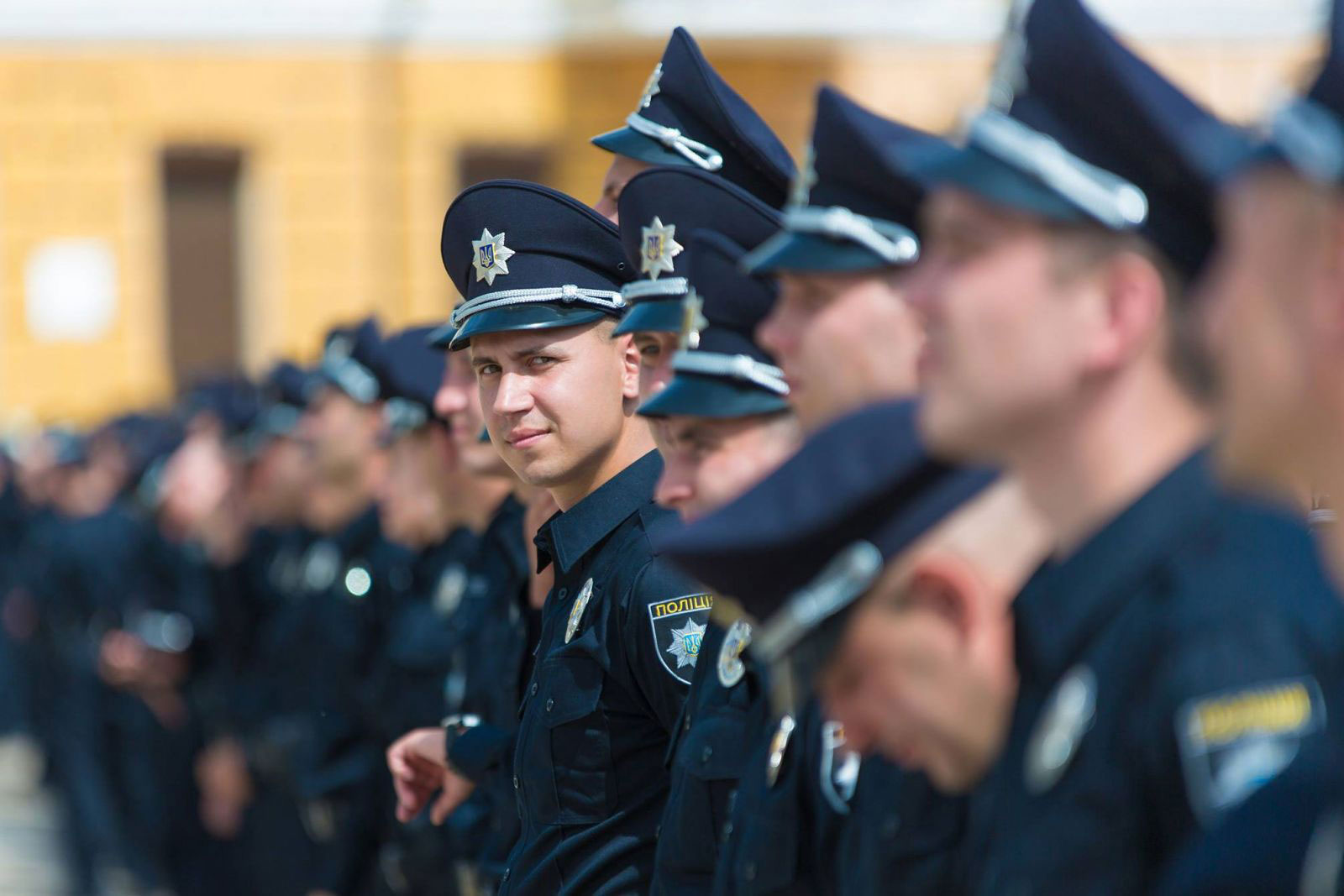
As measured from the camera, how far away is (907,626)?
2.22 m

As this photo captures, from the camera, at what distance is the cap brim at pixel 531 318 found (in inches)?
167

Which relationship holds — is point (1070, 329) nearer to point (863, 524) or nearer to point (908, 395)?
point (863, 524)

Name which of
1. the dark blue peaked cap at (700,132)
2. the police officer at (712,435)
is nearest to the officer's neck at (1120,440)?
the police officer at (712,435)

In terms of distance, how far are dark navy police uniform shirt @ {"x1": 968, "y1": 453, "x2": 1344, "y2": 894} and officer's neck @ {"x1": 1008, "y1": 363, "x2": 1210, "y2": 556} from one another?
2cm

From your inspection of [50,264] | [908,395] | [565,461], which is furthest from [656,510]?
[50,264]

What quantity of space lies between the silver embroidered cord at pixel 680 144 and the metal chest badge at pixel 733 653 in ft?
3.34

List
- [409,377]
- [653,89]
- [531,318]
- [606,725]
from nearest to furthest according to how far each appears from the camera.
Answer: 1. [606,725]
2. [531,318]
3. [653,89]
4. [409,377]

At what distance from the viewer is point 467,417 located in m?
5.86

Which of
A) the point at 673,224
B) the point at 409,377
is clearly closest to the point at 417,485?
the point at 409,377

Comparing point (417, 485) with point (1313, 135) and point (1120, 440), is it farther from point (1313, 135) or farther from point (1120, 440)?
point (1313, 135)

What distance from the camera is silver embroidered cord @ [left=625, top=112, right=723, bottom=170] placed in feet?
13.7

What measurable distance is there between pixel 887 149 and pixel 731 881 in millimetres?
1044

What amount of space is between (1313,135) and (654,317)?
1803 millimetres

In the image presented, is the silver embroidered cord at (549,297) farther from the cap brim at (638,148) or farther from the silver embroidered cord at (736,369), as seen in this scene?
the silver embroidered cord at (736,369)
